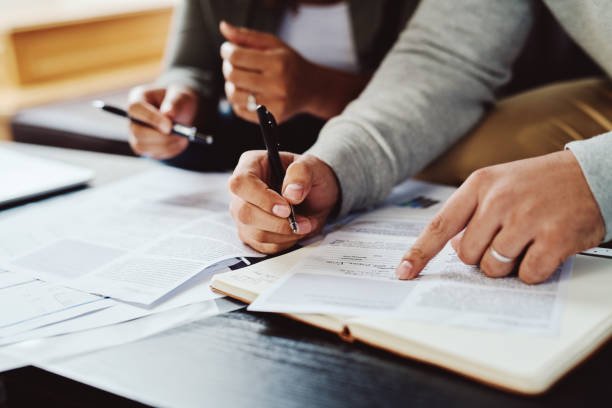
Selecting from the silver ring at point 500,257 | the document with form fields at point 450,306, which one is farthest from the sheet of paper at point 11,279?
the silver ring at point 500,257

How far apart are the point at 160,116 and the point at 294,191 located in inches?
15.5

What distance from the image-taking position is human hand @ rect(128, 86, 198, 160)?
94 centimetres

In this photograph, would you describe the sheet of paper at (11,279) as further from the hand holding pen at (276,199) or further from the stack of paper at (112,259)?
the hand holding pen at (276,199)

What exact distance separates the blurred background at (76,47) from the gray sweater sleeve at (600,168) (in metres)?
1.63

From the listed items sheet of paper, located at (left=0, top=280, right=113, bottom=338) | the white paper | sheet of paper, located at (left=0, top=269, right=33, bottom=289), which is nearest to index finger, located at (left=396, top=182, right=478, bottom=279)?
sheet of paper, located at (left=0, top=280, right=113, bottom=338)

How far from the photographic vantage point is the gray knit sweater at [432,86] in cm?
75

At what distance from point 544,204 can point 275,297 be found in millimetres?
248

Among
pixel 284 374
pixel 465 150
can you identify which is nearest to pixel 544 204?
pixel 284 374

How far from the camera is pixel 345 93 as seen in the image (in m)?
1.02

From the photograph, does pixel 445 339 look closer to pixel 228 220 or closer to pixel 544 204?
pixel 544 204

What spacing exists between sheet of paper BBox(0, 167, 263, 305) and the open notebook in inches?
7.2

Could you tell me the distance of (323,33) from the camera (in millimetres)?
1234

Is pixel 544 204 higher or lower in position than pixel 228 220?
higher

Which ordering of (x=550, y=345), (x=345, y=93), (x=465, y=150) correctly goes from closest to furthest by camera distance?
(x=550, y=345) < (x=465, y=150) < (x=345, y=93)
